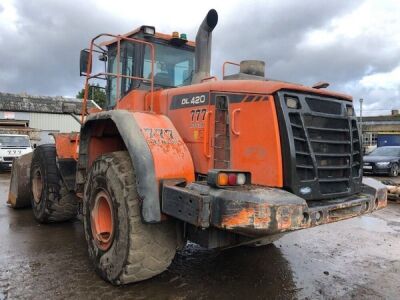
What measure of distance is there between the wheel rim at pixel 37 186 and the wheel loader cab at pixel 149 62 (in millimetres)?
2294

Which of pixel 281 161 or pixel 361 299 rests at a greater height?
pixel 281 161

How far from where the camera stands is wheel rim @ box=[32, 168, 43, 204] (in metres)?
7.12

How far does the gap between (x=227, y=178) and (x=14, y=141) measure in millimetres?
18063

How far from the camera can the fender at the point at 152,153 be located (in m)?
3.75

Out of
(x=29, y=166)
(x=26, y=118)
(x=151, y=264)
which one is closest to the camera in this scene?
(x=151, y=264)

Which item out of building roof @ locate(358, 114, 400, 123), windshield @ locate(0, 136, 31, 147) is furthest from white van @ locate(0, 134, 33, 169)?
building roof @ locate(358, 114, 400, 123)

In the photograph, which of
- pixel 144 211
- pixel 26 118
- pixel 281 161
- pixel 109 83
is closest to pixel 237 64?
pixel 109 83

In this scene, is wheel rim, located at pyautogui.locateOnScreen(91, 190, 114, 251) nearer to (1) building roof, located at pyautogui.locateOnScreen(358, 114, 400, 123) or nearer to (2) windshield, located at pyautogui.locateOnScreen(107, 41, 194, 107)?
(2) windshield, located at pyautogui.locateOnScreen(107, 41, 194, 107)

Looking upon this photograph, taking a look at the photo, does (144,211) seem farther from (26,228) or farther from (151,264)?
(26,228)

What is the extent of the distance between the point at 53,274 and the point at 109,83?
2661 mm

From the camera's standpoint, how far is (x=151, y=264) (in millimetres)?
3932

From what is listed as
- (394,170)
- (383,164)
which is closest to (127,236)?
(383,164)

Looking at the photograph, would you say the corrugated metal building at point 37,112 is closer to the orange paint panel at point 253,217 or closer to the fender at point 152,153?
the fender at point 152,153

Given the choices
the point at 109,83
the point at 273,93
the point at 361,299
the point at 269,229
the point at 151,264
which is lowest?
the point at 361,299
